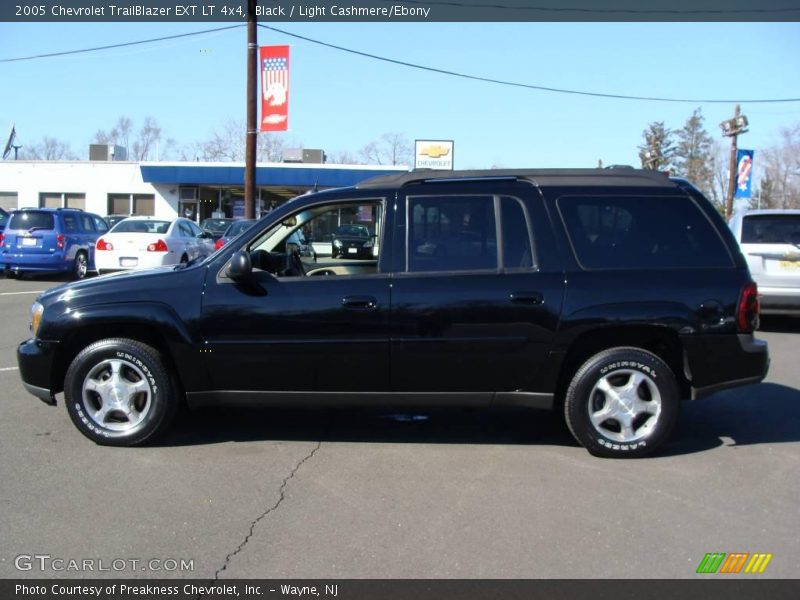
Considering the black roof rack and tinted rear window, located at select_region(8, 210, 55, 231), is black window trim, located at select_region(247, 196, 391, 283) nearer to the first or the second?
the black roof rack

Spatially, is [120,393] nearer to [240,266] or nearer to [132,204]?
[240,266]

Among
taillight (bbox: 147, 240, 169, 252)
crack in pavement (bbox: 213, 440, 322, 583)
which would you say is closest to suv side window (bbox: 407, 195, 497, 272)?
crack in pavement (bbox: 213, 440, 322, 583)

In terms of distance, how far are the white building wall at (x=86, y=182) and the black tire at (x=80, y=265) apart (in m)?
22.6

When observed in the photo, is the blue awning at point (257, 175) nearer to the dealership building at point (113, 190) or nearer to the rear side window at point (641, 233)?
the dealership building at point (113, 190)

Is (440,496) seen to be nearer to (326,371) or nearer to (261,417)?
(326,371)

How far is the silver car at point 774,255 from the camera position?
9633 mm

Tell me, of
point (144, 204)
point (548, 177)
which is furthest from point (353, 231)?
point (144, 204)

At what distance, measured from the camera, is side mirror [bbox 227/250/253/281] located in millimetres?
4504

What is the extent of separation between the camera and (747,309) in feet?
15.2

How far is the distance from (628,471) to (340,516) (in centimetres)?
203

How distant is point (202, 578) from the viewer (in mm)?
3156

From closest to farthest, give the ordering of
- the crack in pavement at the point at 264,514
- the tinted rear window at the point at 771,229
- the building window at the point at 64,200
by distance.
Result: the crack in pavement at the point at 264,514, the tinted rear window at the point at 771,229, the building window at the point at 64,200

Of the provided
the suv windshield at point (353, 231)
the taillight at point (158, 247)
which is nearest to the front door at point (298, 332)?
the suv windshield at point (353, 231)

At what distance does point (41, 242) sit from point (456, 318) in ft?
46.5
